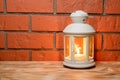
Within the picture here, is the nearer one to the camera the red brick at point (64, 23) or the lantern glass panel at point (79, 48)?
the lantern glass panel at point (79, 48)

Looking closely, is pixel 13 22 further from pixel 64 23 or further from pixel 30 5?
pixel 64 23

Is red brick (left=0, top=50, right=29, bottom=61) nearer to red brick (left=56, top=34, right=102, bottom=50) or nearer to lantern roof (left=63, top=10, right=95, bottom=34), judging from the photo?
red brick (left=56, top=34, right=102, bottom=50)

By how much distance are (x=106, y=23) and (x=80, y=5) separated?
0.60ft

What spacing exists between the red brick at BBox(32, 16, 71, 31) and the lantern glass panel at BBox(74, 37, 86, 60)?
200 mm

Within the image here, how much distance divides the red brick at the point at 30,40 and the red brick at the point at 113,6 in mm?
366

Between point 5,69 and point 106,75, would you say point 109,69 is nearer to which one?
point 106,75

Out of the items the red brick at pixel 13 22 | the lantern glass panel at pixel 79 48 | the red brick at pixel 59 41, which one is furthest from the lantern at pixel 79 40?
the red brick at pixel 13 22

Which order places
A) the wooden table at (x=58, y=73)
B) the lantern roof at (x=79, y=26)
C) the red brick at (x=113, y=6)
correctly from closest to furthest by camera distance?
the wooden table at (x=58, y=73)
the lantern roof at (x=79, y=26)
the red brick at (x=113, y=6)

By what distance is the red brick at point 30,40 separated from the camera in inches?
38.3

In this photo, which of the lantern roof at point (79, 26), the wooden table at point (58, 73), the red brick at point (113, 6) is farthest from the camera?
the red brick at point (113, 6)

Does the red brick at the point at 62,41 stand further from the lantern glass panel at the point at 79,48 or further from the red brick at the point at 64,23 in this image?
the lantern glass panel at the point at 79,48

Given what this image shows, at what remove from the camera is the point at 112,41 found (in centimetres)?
97

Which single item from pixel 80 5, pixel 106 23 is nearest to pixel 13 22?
pixel 80 5

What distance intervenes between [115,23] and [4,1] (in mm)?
658
